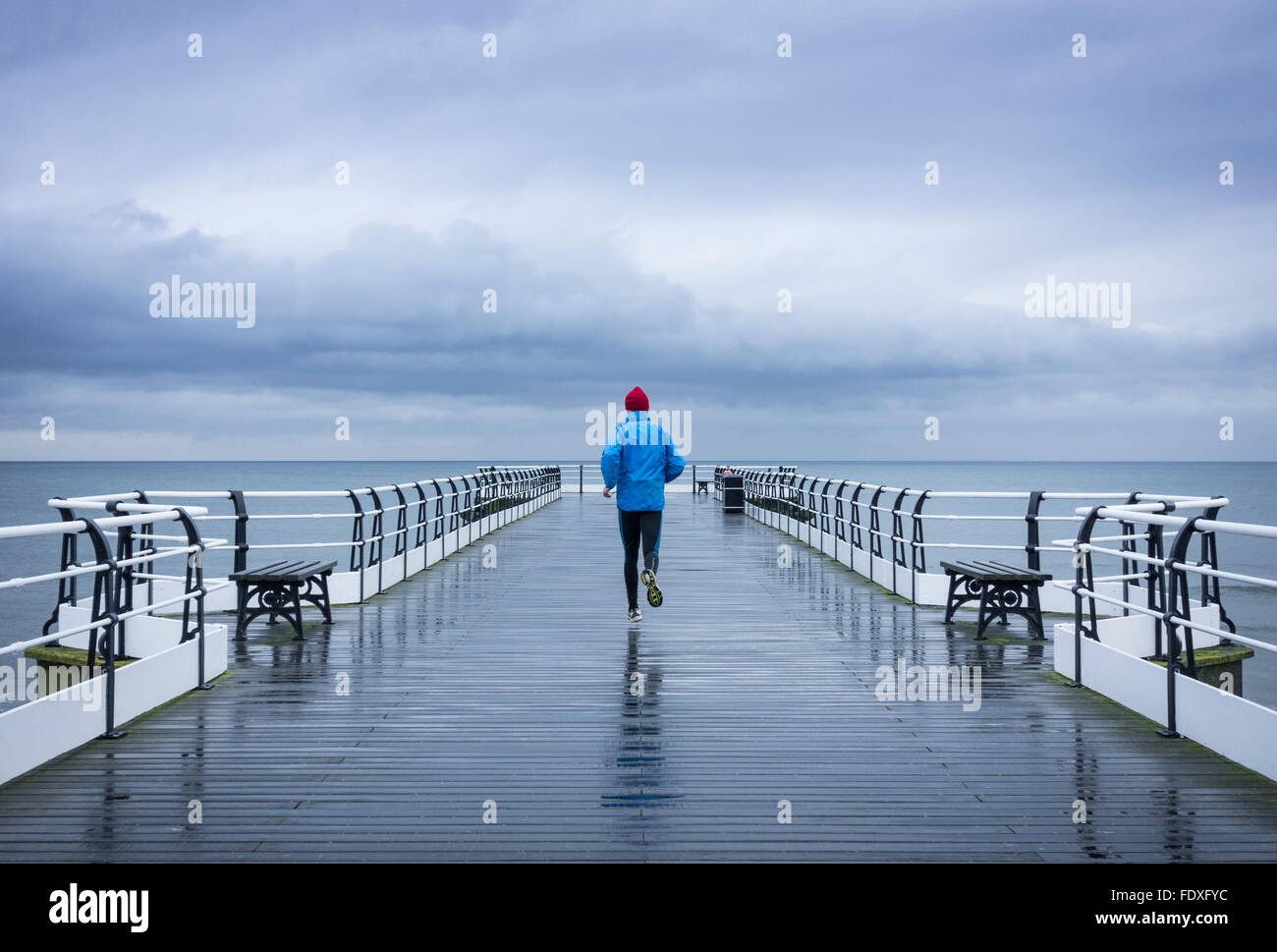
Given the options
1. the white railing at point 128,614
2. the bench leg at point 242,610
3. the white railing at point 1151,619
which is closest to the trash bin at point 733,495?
the white railing at point 128,614

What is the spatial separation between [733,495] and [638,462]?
19778 mm

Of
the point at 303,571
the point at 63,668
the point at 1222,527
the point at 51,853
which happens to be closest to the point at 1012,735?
the point at 1222,527

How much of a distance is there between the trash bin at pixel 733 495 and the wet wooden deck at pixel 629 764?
1926 centimetres

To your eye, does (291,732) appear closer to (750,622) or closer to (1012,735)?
(1012,735)

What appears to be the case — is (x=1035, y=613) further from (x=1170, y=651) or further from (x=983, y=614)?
(x=1170, y=651)

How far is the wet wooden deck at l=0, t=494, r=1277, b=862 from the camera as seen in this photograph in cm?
356

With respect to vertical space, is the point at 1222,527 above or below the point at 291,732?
above

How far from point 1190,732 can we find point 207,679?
563 cm

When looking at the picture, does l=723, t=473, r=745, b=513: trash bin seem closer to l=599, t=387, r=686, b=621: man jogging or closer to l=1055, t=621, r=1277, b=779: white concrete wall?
l=599, t=387, r=686, b=621: man jogging

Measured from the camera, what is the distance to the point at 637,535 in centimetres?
814

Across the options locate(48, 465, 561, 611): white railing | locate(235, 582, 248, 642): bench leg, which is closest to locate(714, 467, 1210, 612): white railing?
locate(48, 465, 561, 611): white railing

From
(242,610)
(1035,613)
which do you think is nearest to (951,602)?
(1035,613)

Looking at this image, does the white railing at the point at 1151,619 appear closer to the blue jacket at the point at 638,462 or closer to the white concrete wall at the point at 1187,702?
the white concrete wall at the point at 1187,702
